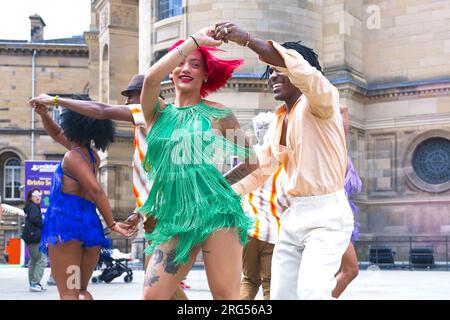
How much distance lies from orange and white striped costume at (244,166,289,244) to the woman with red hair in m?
1.86

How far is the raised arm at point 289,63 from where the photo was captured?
4695mm

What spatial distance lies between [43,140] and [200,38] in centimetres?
4908

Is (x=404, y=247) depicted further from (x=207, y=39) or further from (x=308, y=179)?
(x=207, y=39)

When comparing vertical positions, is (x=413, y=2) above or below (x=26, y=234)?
above

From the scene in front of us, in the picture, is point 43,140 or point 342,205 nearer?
point 342,205

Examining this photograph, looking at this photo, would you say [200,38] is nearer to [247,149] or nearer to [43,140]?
[247,149]

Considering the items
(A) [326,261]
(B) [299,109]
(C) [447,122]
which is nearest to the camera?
(A) [326,261]

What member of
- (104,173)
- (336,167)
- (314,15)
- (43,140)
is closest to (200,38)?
(336,167)

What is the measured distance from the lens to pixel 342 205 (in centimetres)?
500

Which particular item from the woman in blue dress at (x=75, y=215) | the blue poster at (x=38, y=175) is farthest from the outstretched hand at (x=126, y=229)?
the blue poster at (x=38, y=175)

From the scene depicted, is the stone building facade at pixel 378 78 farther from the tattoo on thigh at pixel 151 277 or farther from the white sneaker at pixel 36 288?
the tattoo on thigh at pixel 151 277

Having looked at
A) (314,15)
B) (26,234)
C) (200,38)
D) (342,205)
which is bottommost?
(26,234)

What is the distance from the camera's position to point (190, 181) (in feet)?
16.6

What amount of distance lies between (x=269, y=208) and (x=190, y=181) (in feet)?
7.50
